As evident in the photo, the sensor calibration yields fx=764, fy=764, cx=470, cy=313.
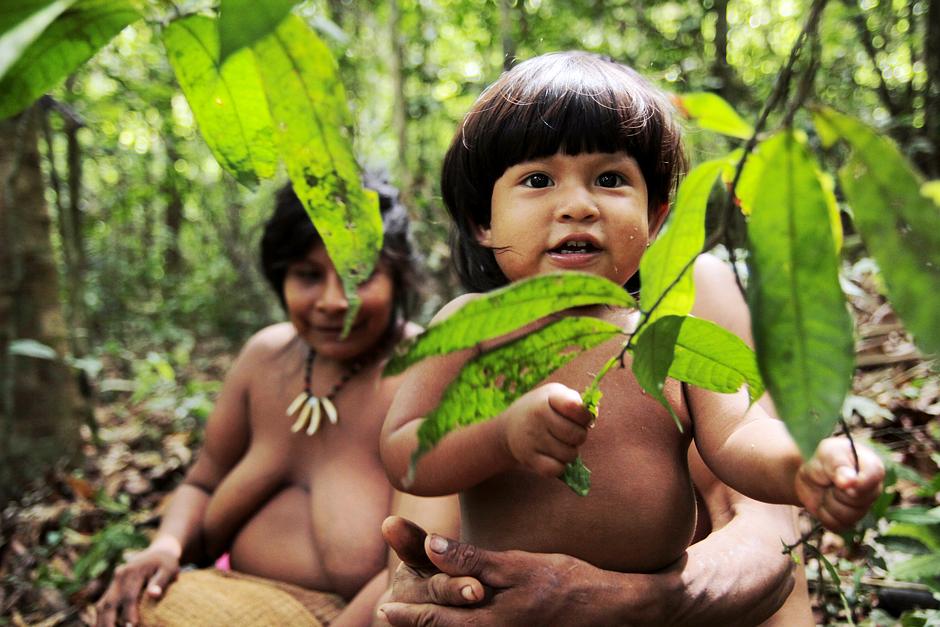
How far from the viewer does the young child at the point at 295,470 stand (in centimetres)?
192

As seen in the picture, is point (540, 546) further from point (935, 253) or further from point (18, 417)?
point (18, 417)

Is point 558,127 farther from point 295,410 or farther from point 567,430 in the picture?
point 295,410

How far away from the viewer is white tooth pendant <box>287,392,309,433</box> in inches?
82.4

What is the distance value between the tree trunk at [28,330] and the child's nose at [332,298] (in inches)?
62.6

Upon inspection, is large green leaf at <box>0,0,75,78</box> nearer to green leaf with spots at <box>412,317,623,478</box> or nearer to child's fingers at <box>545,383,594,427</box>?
green leaf with spots at <box>412,317,623,478</box>

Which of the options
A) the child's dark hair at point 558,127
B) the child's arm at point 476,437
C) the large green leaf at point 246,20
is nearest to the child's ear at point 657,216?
the child's dark hair at point 558,127

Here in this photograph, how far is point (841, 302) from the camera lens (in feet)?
1.83

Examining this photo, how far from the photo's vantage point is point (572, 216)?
3.78ft

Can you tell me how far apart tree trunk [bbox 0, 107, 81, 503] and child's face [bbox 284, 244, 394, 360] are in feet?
4.89

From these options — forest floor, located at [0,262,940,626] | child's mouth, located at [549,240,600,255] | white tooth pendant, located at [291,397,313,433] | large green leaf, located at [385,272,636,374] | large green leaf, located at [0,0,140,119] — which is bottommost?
forest floor, located at [0,262,940,626]

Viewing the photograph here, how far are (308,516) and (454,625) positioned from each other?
1.01 metres

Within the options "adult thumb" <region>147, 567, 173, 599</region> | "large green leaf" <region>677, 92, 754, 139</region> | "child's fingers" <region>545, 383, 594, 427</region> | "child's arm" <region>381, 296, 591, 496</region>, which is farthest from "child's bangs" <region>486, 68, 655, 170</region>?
"adult thumb" <region>147, 567, 173, 599</region>

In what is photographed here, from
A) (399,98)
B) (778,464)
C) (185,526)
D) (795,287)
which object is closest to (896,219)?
(795,287)

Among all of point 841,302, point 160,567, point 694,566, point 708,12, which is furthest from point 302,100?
point 708,12
